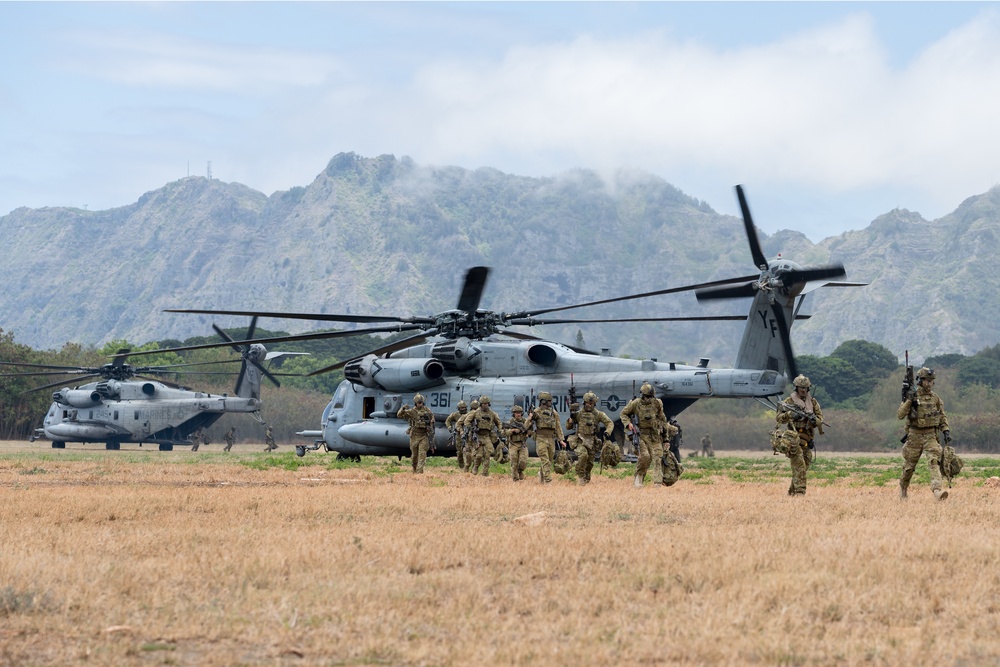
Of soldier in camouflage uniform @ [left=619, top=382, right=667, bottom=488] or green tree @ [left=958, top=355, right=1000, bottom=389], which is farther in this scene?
green tree @ [left=958, top=355, right=1000, bottom=389]

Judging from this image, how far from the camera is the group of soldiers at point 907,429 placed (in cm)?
1783

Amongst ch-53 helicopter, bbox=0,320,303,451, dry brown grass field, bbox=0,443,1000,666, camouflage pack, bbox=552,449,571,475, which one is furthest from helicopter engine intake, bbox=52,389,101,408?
dry brown grass field, bbox=0,443,1000,666

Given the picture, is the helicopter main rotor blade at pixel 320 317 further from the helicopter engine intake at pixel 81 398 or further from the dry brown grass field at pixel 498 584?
the helicopter engine intake at pixel 81 398

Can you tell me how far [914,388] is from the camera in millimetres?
17828

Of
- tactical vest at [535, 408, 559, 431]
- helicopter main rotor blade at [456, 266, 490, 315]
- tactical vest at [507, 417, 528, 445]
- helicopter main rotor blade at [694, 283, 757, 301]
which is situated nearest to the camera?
tactical vest at [535, 408, 559, 431]

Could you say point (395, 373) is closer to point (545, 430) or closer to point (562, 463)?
point (562, 463)

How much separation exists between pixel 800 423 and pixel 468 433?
9.21 metres

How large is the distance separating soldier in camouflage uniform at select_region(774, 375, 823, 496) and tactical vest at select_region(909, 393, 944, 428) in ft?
5.37

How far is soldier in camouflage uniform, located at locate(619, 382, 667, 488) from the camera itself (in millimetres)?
21000

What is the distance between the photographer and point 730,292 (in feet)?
96.0

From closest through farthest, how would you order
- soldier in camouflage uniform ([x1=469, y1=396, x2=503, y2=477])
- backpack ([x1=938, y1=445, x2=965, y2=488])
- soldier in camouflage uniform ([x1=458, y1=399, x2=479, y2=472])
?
backpack ([x1=938, y1=445, x2=965, y2=488]) → soldier in camouflage uniform ([x1=469, y1=396, x2=503, y2=477]) → soldier in camouflage uniform ([x1=458, y1=399, x2=479, y2=472])

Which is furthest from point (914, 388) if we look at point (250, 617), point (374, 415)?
point (374, 415)

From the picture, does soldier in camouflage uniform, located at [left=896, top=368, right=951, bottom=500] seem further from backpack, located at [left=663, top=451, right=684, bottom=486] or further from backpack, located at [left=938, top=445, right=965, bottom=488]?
backpack, located at [left=663, top=451, right=684, bottom=486]

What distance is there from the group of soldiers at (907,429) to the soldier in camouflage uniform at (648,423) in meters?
2.33
